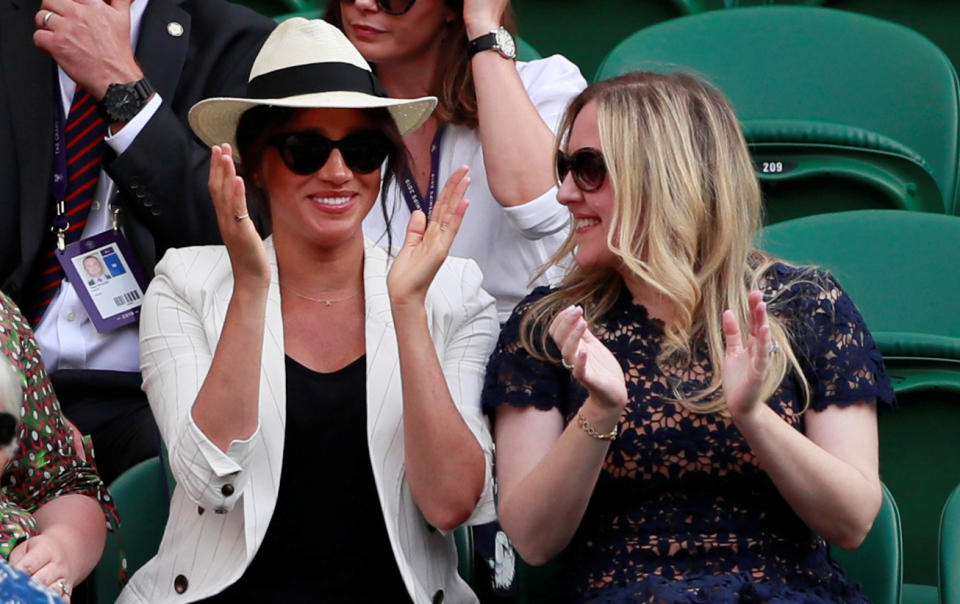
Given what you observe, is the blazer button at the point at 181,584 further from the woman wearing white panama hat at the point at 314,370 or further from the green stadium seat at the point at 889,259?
the green stadium seat at the point at 889,259

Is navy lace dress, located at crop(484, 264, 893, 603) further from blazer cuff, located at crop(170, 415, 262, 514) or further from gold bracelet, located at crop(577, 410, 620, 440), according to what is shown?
blazer cuff, located at crop(170, 415, 262, 514)

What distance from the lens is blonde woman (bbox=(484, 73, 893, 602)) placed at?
2.29 meters

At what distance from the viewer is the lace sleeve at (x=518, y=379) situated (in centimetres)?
247

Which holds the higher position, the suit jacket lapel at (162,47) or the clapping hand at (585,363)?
the suit jacket lapel at (162,47)

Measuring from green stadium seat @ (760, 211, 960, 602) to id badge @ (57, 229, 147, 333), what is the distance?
46.7 inches

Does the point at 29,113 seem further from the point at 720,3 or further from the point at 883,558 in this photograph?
the point at 720,3

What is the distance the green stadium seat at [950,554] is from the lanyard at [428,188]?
46.0 inches

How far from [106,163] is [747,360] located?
1.34 meters

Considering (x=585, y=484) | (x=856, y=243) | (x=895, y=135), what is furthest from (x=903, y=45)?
(x=585, y=484)

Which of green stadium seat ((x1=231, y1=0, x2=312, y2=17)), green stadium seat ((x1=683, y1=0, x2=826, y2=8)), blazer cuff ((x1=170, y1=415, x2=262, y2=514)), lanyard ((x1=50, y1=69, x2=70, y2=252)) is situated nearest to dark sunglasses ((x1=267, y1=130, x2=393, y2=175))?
blazer cuff ((x1=170, y1=415, x2=262, y2=514))

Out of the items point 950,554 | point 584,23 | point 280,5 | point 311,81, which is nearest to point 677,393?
point 950,554

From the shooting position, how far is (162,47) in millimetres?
3090

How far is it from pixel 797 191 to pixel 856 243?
0.59 m

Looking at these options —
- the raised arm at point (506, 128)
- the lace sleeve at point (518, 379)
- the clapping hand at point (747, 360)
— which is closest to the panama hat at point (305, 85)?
the raised arm at point (506, 128)
